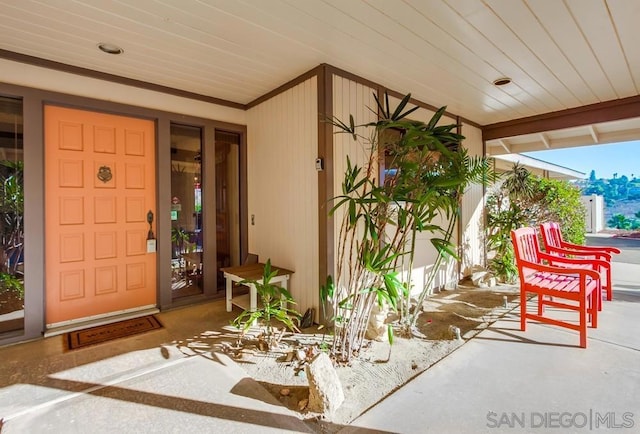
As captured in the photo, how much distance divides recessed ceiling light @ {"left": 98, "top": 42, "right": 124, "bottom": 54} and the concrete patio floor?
253 cm

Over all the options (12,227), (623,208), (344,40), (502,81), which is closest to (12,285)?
(12,227)

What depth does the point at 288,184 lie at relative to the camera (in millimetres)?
3438

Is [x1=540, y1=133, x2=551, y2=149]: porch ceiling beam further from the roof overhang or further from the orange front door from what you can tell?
the orange front door

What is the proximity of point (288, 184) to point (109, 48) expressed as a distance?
1961 millimetres

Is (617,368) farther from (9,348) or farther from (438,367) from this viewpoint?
(9,348)

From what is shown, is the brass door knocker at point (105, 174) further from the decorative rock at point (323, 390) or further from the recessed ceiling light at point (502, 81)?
the recessed ceiling light at point (502, 81)

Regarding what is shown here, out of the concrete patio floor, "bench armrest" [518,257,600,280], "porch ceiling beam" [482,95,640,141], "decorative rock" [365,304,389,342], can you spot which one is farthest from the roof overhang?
"decorative rock" [365,304,389,342]

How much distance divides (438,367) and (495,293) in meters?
2.55

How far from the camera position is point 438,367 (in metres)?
2.29

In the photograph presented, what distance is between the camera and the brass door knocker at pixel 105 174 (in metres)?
3.23

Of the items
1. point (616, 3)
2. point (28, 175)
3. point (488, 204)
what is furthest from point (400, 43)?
point (488, 204)

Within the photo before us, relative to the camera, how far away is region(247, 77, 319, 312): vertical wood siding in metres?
3.12

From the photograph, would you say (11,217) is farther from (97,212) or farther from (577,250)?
(577,250)

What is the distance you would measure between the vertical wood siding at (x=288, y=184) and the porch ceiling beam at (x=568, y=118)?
369cm
